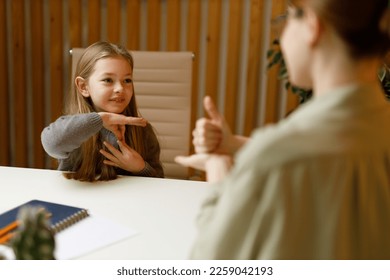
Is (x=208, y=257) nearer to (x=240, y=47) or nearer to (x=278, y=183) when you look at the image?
(x=278, y=183)

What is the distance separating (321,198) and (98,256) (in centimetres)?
58

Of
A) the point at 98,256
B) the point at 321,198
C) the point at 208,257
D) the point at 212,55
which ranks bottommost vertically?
the point at 98,256

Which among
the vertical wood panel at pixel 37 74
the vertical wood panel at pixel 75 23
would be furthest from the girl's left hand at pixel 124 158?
the vertical wood panel at pixel 37 74

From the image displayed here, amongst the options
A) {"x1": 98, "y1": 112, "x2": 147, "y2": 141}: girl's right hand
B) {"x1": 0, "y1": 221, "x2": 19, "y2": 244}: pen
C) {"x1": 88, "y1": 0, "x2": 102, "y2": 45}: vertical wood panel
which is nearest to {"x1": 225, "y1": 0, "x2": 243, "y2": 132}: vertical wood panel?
{"x1": 88, "y1": 0, "x2": 102, "y2": 45}: vertical wood panel

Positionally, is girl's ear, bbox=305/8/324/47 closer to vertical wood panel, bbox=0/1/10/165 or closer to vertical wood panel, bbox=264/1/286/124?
vertical wood panel, bbox=264/1/286/124

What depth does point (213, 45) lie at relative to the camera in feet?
10.6

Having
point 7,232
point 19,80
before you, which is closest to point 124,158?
point 7,232

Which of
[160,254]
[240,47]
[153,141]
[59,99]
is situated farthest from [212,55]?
[160,254]

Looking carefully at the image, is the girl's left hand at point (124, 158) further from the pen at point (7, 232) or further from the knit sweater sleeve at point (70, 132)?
the pen at point (7, 232)

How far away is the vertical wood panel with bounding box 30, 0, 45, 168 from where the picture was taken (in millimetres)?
3432

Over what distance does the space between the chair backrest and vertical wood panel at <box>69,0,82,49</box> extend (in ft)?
3.70

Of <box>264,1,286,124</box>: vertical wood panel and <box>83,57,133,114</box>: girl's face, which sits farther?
<box>264,1,286,124</box>: vertical wood panel

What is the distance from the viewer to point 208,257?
2.43 ft

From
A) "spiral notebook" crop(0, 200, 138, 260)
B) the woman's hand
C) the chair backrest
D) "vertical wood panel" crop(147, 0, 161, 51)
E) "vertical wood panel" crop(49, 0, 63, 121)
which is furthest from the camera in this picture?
"vertical wood panel" crop(49, 0, 63, 121)
